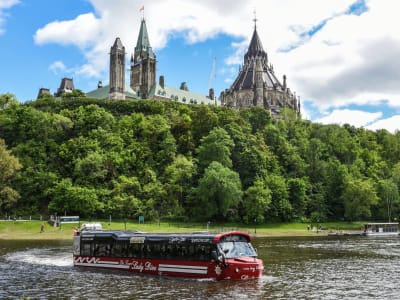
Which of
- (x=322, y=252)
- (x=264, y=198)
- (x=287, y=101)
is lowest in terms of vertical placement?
(x=322, y=252)

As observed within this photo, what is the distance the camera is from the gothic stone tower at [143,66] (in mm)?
181750

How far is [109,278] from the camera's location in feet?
110

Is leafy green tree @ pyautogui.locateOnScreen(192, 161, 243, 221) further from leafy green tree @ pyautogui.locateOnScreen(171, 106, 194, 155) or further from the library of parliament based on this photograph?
the library of parliament

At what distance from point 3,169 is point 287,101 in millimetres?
135908

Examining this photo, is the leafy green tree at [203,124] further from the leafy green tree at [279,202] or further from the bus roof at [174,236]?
the bus roof at [174,236]

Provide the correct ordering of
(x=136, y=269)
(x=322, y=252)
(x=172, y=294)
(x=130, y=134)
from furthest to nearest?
(x=130, y=134) < (x=322, y=252) < (x=136, y=269) < (x=172, y=294)

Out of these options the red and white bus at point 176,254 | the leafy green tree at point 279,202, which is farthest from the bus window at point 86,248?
the leafy green tree at point 279,202

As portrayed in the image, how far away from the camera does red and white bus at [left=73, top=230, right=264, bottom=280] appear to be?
3145 cm

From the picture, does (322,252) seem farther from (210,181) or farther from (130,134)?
(130,134)

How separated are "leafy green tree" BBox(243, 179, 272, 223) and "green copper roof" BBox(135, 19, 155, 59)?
10736cm

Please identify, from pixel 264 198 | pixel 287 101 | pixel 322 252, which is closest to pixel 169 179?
pixel 264 198

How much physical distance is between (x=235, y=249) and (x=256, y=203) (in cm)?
6720

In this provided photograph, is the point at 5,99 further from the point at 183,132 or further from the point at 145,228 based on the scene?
the point at 145,228

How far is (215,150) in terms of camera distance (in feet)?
356
